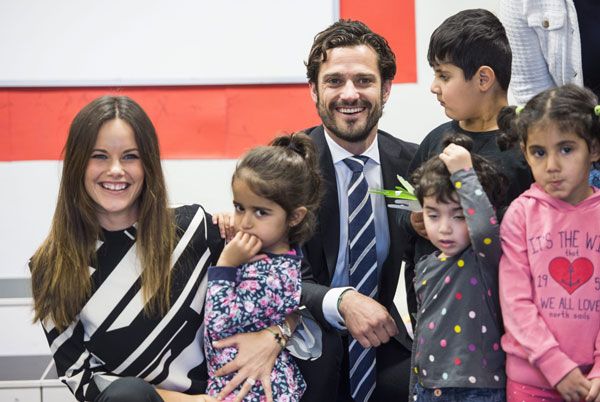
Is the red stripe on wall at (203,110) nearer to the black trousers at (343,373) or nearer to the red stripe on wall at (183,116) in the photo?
the red stripe on wall at (183,116)

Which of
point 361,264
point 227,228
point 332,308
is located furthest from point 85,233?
point 361,264

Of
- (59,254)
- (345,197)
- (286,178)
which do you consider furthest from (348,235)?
(59,254)

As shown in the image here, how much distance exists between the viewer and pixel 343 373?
2494mm

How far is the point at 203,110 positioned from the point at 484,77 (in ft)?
4.90

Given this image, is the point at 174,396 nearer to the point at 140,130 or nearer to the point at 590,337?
the point at 140,130

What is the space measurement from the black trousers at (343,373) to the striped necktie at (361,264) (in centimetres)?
3

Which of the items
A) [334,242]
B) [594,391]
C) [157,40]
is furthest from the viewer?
[157,40]

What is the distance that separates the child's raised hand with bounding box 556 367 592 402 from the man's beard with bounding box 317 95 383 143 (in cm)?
102

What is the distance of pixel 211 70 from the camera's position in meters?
3.45

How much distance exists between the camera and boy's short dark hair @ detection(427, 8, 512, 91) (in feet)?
7.41

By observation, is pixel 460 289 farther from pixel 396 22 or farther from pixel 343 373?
pixel 396 22

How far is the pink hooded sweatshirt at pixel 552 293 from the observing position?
5.96 feet

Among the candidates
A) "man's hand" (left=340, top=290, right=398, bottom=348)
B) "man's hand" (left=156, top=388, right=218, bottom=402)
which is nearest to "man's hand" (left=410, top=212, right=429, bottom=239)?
"man's hand" (left=340, top=290, right=398, bottom=348)

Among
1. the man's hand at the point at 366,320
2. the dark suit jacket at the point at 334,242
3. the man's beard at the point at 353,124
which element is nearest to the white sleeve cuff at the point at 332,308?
the man's hand at the point at 366,320
